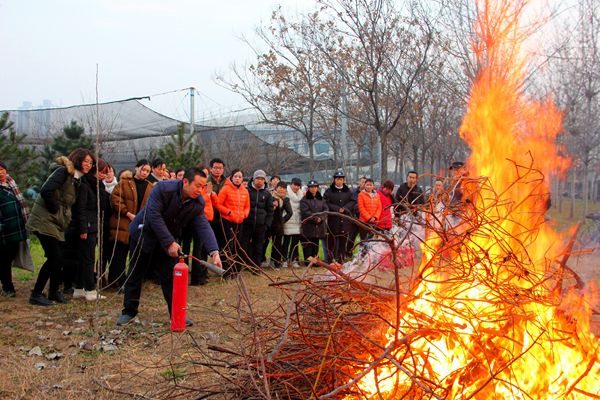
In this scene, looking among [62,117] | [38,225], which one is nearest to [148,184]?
[38,225]

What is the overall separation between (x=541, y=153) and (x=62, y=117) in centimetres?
1771

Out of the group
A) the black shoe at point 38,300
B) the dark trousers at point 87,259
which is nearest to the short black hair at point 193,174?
the dark trousers at point 87,259

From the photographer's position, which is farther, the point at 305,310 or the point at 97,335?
the point at 97,335

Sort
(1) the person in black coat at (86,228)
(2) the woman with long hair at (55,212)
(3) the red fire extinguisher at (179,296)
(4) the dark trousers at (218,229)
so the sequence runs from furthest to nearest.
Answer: (4) the dark trousers at (218,229) → (1) the person in black coat at (86,228) → (2) the woman with long hair at (55,212) → (3) the red fire extinguisher at (179,296)

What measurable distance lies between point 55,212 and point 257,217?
4.05 meters

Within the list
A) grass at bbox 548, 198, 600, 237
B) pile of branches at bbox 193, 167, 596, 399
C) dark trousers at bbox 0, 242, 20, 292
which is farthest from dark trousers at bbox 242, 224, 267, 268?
pile of branches at bbox 193, 167, 596, 399

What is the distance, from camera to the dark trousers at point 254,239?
10406mm

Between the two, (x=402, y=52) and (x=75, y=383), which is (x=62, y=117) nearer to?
(x=402, y=52)

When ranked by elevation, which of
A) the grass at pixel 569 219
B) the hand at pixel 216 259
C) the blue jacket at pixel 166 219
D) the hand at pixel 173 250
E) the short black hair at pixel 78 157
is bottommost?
the grass at pixel 569 219

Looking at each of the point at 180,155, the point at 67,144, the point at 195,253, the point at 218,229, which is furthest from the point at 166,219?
the point at 67,144

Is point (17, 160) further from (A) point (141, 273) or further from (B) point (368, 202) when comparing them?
(A) point (141, 273)

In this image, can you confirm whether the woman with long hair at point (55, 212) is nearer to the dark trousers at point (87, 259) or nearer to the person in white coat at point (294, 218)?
the dark trousers at point (87, 259)

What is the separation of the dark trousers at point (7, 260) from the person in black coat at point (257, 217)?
153 inches

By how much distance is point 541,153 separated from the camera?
469 centimetres
